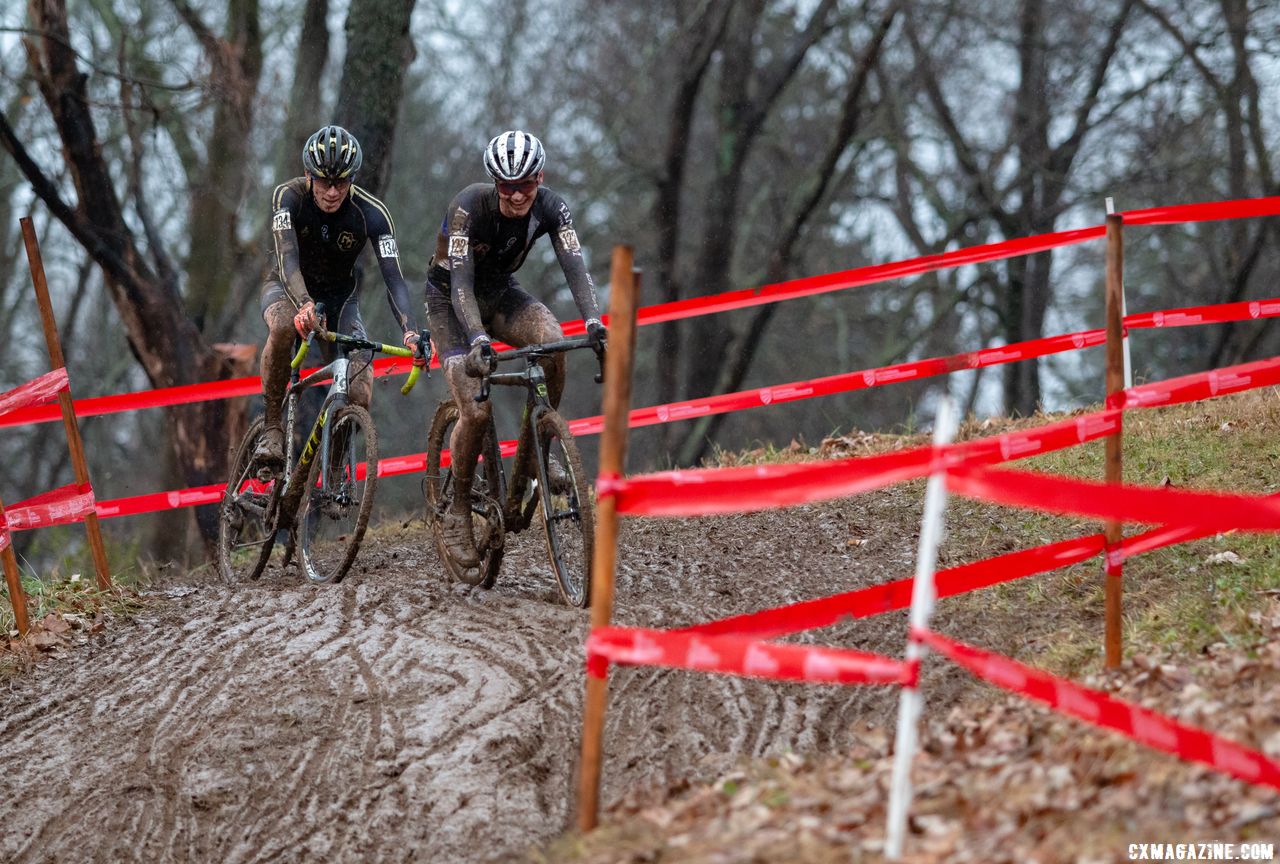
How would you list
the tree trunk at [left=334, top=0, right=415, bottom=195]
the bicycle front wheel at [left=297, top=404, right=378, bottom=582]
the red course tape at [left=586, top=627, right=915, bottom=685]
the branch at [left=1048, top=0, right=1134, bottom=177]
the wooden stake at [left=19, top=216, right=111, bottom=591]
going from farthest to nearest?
the branch at [left=1048, top=0, right=1134, bottom=177] < the tree trunk at [left=334, top=0, right=415, bottom=195] < the wooden stake at [left=19, top=216, right=111, bottom=591] < the bicycle front wheel at [left=297, top=404, right=378, bottom=582] < the red course tape at [left=586, top=627, right=915, bottom=685]

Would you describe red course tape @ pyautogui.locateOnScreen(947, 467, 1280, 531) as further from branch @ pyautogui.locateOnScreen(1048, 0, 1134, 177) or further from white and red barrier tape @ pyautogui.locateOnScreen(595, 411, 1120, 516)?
branch @ pyautogui.locateOnScreen(1048, 0, 1134, 177)

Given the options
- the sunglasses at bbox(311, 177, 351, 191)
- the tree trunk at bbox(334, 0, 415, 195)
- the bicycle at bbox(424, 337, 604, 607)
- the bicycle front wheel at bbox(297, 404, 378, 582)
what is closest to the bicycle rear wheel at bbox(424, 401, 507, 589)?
the bicycle at bbox(424, 337, 604, 607)

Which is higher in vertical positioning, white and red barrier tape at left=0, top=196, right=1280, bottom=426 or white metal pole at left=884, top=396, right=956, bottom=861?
white and red barrier tape at left=0, top=196, right=1280, bottom=426

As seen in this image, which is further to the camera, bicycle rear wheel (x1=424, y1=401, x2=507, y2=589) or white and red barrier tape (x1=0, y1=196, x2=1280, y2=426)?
white and red barrier tape (x1=0, y1=196, x2=1280, y2=426)

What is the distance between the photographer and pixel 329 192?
7863 mm

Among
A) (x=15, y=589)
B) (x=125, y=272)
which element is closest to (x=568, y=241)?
(x=15, y=589)

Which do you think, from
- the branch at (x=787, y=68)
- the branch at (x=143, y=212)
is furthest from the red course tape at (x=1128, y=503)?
the branch at (x=787, y=68)

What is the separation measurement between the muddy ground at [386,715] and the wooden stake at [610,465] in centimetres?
69

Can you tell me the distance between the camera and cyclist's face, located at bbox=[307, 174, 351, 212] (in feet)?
25.7

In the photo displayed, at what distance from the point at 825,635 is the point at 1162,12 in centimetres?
1675

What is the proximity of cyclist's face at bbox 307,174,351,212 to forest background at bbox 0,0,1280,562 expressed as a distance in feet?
14.9

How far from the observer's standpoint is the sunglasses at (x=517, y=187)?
697 cm

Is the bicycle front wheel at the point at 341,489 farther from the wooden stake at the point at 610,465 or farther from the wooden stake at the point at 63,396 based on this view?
the wooden stake at the point at 610,465

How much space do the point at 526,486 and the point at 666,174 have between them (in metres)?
12.4
